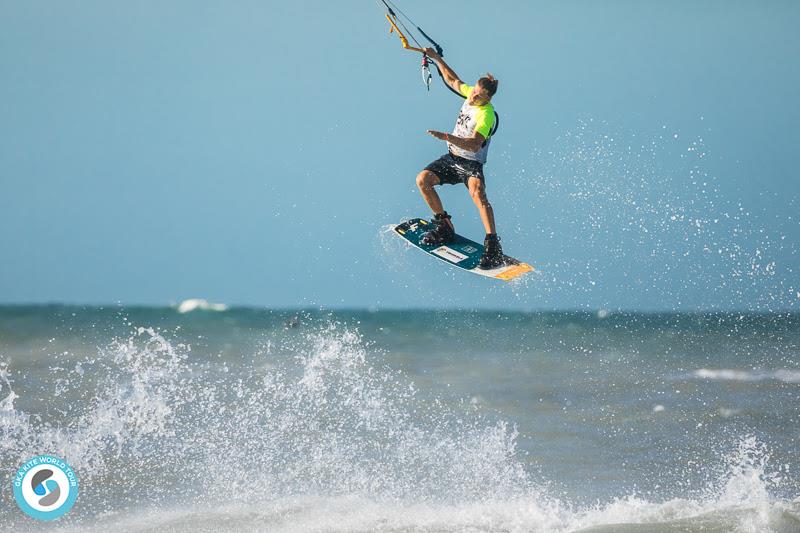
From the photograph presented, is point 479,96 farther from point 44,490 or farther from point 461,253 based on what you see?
point 44,490

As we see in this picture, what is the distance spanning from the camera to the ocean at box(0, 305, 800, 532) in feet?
27.2

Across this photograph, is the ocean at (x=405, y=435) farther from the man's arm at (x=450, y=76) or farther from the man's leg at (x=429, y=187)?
the man's arm at (x=450, y=76)

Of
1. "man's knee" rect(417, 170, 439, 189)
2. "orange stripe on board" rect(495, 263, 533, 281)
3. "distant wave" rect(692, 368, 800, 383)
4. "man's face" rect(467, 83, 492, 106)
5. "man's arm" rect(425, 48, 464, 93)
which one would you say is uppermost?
"man's arm" rect(425, 48, 464, 93)

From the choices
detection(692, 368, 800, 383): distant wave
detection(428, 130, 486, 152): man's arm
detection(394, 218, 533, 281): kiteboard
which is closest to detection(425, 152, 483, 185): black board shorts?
detection(428, 130, 486, 152): man's arm

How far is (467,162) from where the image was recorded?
310 inches

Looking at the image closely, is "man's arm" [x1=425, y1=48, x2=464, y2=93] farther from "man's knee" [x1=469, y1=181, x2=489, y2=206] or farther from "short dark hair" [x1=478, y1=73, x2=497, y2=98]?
"man's knee" [x1=469, y1=181, x2=489, y2=206]

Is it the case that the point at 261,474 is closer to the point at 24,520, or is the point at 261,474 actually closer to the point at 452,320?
the point at 24,520

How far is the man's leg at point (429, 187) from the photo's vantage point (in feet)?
26.2

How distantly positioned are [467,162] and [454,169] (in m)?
0.14

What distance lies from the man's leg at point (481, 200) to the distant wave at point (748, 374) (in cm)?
798

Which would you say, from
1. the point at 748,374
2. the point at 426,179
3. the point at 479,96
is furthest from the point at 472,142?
the point at 748,374

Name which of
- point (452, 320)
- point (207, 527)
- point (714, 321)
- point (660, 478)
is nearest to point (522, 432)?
point (660, 478)

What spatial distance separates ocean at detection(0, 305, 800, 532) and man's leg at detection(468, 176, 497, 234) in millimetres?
2275

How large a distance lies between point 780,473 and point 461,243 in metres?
3.54
